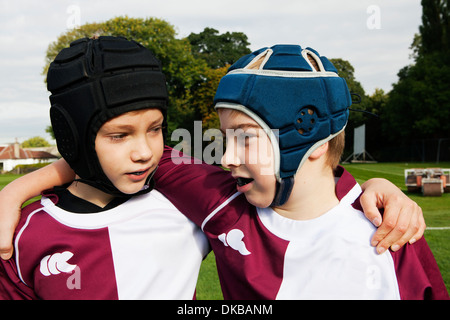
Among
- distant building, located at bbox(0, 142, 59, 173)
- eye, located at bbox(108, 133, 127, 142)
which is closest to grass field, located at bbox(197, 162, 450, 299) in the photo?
eye, located at bbox(108, 133, 127, 142)

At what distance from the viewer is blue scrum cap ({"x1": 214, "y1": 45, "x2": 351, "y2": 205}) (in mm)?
2092

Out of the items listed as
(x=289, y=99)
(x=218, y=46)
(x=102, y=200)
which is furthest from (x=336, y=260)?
(x=218, y=46)

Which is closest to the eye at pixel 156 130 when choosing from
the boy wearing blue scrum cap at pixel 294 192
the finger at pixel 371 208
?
the boy wearing blue scrum cap at pixel 294 192

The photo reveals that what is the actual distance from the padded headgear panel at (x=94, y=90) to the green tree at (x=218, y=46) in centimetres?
4824

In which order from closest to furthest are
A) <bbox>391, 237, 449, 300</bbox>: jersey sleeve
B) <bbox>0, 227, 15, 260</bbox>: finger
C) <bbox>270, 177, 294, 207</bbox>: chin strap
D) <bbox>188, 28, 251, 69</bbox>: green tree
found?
<bbox>391, 237, 449, 300</bbox>: jersey sleeve → <bbox>0, 227, 15, 260</bbox>: finger → <bbox>270, 177, 294, 207</bbox>: chin strap → <bbox>188, 28, 251, 69</bbox>: green tree

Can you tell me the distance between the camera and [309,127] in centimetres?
215

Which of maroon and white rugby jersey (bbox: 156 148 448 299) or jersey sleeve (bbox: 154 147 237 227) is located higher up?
jersey sleeve (bbox: 154 147 237 227)

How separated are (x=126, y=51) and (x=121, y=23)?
119 feet

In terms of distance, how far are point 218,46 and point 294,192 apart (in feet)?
168

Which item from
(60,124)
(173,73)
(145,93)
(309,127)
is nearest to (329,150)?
(309,127)

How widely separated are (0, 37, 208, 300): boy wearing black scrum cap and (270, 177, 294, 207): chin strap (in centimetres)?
71

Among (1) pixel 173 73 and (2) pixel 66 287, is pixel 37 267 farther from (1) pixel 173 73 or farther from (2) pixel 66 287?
(1) pixel 173 73

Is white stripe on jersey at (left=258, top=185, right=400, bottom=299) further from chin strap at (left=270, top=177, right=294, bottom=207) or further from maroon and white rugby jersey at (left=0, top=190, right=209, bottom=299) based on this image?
maroon and white rugby jersey at (left=0, top=190, right=209, bottom=299)

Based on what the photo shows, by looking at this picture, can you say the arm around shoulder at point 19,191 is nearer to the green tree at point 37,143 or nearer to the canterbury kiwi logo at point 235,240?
the canterbury kiwi logo at point 235,240
